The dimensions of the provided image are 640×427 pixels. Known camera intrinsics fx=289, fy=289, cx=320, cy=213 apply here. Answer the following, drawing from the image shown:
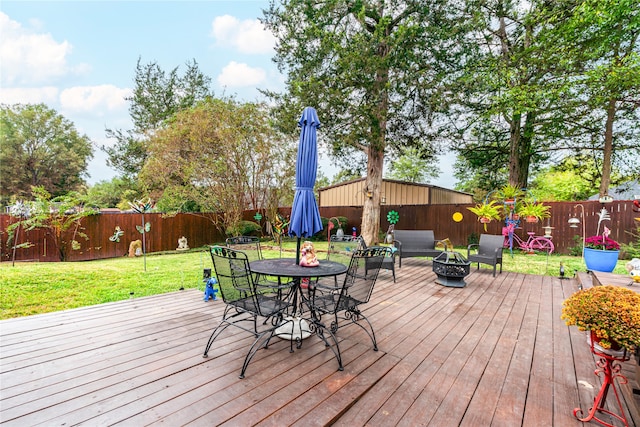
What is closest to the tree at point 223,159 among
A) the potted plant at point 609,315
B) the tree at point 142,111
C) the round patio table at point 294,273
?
the tree at point 142,111

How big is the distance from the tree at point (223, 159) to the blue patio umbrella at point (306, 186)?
774 cm

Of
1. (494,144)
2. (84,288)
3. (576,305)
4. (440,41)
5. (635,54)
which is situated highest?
(440,41)

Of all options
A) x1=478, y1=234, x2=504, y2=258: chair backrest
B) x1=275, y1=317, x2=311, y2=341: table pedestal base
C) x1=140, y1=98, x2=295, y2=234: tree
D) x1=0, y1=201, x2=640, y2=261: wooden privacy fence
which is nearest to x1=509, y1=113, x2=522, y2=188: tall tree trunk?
x1=0, y1=201, x2=640, y2=261: wooden privacy fence

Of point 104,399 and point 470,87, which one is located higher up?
point 470,87

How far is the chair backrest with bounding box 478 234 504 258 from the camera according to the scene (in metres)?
5.93

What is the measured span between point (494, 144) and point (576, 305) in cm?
1310

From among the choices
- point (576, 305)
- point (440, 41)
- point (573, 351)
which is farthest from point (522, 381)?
point (440, 41)

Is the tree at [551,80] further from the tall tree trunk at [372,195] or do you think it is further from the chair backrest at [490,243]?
the chair backrest at [490,243]

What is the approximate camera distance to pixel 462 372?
2.28 m

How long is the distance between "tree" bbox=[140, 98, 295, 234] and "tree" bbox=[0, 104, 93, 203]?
12854 mm

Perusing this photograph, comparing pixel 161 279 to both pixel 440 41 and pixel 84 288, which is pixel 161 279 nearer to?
pixel 84 288

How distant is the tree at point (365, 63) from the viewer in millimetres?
8188

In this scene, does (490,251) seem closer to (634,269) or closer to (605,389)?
(634,269)

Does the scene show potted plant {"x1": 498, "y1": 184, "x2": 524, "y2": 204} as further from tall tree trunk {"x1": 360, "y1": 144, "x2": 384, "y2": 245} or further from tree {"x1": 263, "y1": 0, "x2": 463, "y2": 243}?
tall tree trunk {"x1": 360, "y1": 144, "x2": 384, "y2": 245}
